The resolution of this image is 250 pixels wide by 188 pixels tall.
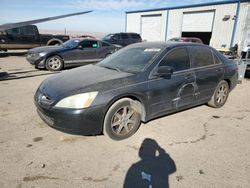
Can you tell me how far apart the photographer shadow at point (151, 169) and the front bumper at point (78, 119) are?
80 centimetres

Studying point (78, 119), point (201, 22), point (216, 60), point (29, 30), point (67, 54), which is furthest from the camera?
point (201, 22)

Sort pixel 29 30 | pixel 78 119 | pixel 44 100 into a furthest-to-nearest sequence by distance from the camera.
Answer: pixel 29 30, pixel 44 100, pixel 78 119

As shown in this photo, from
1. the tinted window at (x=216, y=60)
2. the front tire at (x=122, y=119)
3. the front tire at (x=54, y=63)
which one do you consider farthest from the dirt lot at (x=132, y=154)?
the front tire at (x=54, y=63)

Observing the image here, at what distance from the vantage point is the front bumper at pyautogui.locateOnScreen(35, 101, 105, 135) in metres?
2.84

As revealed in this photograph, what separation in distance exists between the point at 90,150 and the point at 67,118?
23.4 inches

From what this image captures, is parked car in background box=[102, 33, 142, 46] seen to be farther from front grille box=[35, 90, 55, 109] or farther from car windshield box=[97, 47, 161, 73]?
front grille box=[35, 90, 55, 109]

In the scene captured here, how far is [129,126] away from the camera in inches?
133

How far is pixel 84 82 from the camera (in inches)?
124

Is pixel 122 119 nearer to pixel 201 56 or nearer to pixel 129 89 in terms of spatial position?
pixel 129 89

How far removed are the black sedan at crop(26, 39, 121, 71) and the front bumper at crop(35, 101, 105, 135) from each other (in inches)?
240

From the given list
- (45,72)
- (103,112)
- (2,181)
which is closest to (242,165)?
(103,112)

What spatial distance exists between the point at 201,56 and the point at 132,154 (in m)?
2.67

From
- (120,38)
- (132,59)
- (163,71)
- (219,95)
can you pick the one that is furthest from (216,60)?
(120,38)

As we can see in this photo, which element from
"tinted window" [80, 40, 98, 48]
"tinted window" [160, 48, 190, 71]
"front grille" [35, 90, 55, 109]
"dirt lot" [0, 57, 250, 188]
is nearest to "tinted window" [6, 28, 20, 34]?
"tinted window" [80, 40, 98, 48]
